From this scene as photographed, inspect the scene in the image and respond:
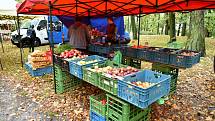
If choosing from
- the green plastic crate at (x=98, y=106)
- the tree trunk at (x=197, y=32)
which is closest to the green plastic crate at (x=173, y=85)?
the green plastic crate at (x=98, y=106)

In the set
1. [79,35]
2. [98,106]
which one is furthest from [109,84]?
[79,35]

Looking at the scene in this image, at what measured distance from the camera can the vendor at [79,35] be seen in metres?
6.92

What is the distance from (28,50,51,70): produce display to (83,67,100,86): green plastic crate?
349cm

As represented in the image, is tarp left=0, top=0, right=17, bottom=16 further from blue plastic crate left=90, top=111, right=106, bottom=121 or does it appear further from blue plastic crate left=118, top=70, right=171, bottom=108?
blue plastic crate left=118, top=70, right=171, bottom=108

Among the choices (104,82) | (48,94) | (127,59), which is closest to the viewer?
(104,82)

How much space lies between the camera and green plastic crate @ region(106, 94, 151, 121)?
3.39 metres

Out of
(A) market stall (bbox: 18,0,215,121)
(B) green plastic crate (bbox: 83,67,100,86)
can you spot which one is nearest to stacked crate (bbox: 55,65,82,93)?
(A) market stall (bbox: 18,0,215,121)

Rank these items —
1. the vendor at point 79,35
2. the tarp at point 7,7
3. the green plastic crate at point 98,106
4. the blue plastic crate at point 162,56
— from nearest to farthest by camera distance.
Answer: the green plastic crate at point 98,106 → the blue plastic crate at point 162,56 → the vendor at point 79,35 → the tarp at point 7,7

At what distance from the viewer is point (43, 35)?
14602 mm

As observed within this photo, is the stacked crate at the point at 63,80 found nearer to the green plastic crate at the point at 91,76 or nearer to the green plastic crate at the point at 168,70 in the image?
the green plastic crate at the point at 91,76

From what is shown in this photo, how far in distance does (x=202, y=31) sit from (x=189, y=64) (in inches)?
236

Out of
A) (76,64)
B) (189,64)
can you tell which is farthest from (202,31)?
(76,64)

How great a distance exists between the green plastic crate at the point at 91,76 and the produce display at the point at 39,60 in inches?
137

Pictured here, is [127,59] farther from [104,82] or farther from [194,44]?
[194,44]
